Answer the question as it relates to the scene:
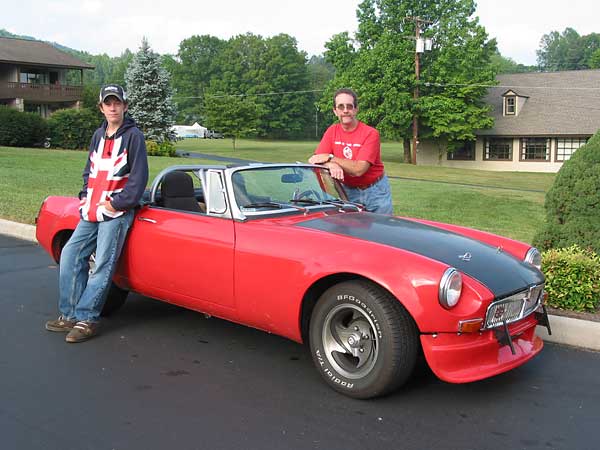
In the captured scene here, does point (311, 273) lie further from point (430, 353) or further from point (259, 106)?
point (259, 106)

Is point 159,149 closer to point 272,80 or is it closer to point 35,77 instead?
point 35,77

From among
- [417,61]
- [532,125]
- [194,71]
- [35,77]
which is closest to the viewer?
[532,125]

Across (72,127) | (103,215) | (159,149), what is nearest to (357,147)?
(103,215)

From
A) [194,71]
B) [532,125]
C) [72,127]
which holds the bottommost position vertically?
[72,127]

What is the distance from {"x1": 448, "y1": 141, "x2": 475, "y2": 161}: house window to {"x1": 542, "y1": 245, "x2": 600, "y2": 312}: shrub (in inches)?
1601

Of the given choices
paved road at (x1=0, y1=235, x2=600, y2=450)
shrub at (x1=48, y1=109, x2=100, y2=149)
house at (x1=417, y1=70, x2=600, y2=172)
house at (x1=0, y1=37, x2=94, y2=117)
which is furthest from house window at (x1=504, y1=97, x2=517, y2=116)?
paved road at (x1=0, y1=235, x2=600, y2=450)

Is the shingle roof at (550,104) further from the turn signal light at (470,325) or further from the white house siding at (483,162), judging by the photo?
the turn signal light at (470,325)

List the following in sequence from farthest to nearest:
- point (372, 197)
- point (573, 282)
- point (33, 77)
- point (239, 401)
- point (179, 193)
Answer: point (33, 77), point (372, 197), point (573, 282), point (179, 193), point (239, 401)

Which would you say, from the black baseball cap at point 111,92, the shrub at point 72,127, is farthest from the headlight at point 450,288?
the shrub at point 72,127

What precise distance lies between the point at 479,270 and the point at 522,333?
556 mm

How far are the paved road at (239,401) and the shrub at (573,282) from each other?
64 cm

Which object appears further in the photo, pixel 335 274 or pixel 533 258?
pixel 533 258

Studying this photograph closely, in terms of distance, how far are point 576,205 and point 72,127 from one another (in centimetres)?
3190

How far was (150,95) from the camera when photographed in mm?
40406
